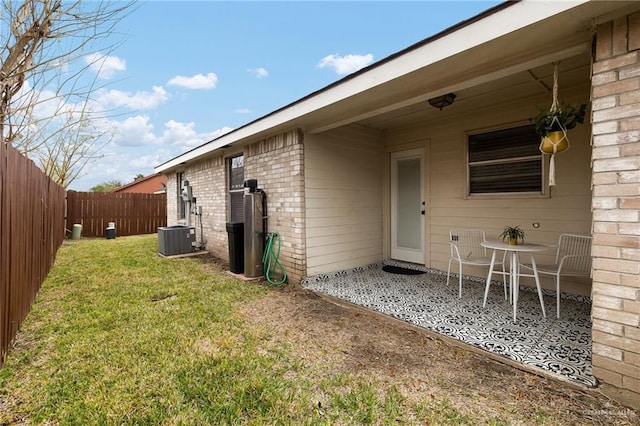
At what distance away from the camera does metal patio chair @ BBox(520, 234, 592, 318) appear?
10.3ft

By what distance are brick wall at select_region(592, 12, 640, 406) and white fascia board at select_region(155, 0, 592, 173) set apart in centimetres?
42

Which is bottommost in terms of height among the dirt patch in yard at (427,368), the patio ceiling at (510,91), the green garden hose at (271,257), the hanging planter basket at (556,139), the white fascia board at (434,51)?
the dirt patch in yard at (427,368)

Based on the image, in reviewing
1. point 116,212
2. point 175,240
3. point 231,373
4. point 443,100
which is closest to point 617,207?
point 443,100

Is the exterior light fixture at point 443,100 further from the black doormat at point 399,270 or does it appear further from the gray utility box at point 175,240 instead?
the gray utility box at point 175,240

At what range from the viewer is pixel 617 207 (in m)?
1.81

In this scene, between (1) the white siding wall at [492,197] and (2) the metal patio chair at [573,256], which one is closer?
(2) the metal patio chair at [573,256]

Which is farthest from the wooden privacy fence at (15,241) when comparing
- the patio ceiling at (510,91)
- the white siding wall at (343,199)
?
the patio ceiling at (510,91)

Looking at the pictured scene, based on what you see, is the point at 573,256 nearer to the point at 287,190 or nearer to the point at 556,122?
the point at 556,122

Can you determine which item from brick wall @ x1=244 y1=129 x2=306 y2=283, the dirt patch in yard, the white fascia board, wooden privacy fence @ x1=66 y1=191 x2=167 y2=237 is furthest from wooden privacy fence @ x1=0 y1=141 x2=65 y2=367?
wooden privacy fence @ x1=66 y1=191 x2=167 y2=237

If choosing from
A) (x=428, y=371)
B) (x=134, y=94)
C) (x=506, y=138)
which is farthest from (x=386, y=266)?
(x=134, y=94)

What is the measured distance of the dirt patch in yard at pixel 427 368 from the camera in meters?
1.75

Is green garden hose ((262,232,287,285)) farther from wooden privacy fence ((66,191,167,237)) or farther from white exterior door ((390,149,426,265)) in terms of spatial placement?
wooden privacy fence ((66,191,167,237))

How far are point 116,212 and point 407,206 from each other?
476 inches

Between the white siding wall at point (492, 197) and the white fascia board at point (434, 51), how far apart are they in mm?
2108
